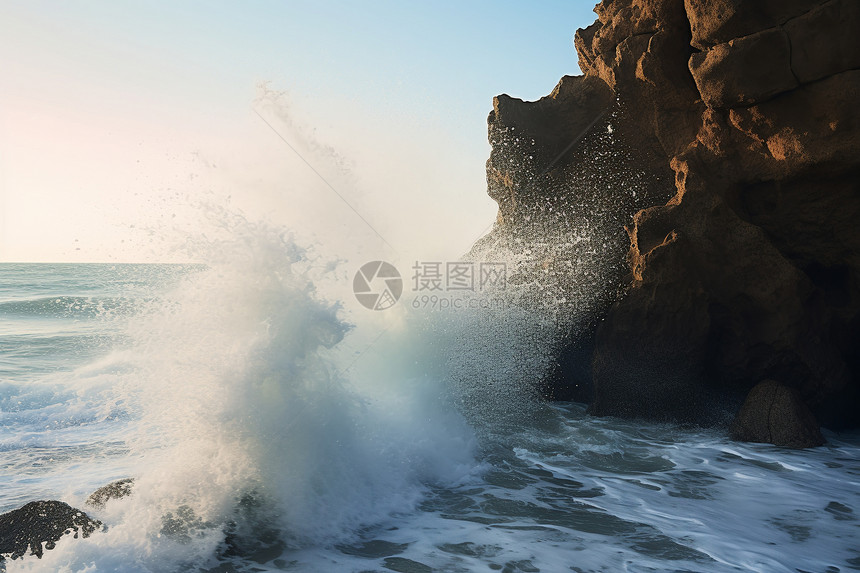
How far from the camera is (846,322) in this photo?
6.82 meters

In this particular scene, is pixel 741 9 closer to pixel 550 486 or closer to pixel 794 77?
pixel 794 77

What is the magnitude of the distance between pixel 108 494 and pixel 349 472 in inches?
64.9

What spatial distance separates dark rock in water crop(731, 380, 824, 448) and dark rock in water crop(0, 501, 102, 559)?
19.5 feet

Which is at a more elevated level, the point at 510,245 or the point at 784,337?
the point at 510,245

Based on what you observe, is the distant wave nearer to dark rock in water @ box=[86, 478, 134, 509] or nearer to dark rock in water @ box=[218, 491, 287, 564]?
dark rock in water @ box=[86, 478, 134, 509]

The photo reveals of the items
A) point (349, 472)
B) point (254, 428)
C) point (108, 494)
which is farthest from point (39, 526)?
point (349, 472)

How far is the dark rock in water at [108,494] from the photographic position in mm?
4000

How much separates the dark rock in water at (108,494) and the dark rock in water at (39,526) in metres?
0.23

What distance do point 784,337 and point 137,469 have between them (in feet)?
21.8

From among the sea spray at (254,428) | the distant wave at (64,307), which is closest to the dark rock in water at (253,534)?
the sea spray at (254,428)

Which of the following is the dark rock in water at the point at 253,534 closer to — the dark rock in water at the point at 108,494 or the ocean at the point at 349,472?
the ocean at the point at 349,472

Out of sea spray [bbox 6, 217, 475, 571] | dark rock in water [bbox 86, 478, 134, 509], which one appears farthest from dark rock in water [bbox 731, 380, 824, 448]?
dark rock in water [bbox 86, 478, 134, 509]

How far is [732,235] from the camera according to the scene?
264 inches

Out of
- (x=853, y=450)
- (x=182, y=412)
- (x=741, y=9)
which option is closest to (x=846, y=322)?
(x=853, y=450)
